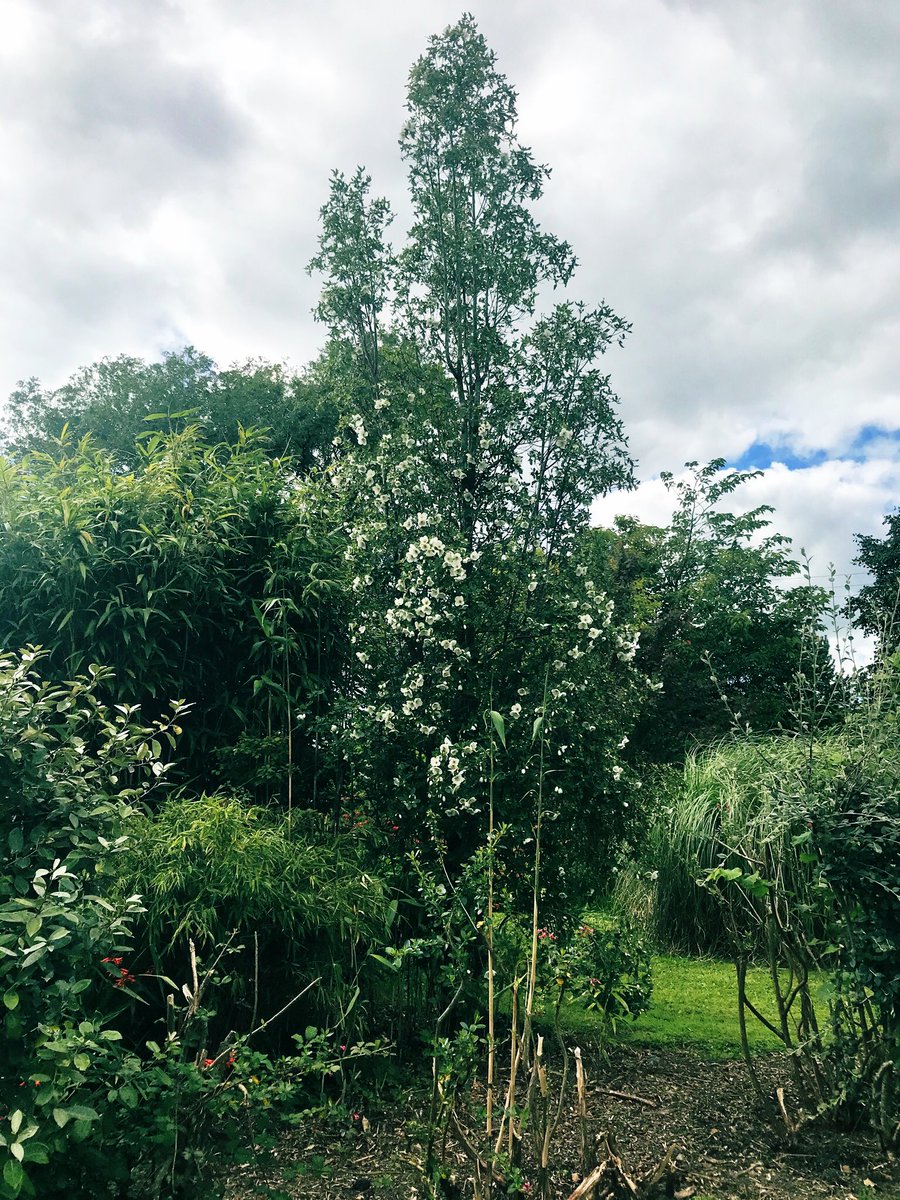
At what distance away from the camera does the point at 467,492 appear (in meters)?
3.91

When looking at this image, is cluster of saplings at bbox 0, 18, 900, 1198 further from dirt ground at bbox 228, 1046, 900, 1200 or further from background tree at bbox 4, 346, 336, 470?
background tree at bbox 4, 346, 336, 470

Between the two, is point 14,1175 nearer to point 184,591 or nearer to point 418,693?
point 418,693

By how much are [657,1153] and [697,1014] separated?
205cm

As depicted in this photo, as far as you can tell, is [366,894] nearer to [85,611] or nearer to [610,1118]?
[610,1118]

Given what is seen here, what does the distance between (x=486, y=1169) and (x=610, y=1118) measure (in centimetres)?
124

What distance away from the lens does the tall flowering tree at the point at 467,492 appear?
363 cm

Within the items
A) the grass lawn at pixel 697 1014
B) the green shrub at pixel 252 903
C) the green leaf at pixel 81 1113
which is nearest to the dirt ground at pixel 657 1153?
the green shrub at pixel 252 903

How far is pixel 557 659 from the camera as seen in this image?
12.3 feet

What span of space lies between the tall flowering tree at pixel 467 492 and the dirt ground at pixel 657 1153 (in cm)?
101

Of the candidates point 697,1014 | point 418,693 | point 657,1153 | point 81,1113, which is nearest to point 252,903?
point 418,693

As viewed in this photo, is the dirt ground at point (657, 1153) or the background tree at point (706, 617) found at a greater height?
the background tree at point (706, 617)

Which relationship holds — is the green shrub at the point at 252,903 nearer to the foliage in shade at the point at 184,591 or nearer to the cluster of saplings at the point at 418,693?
the cluster of saplings at the point at 418,693

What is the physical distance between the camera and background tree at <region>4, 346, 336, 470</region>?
53.1 feet

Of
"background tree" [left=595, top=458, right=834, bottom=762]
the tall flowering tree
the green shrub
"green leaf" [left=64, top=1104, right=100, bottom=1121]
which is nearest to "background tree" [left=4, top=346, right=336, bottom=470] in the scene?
"background tree" [left=595, top=458, right=834, bottom=762]
